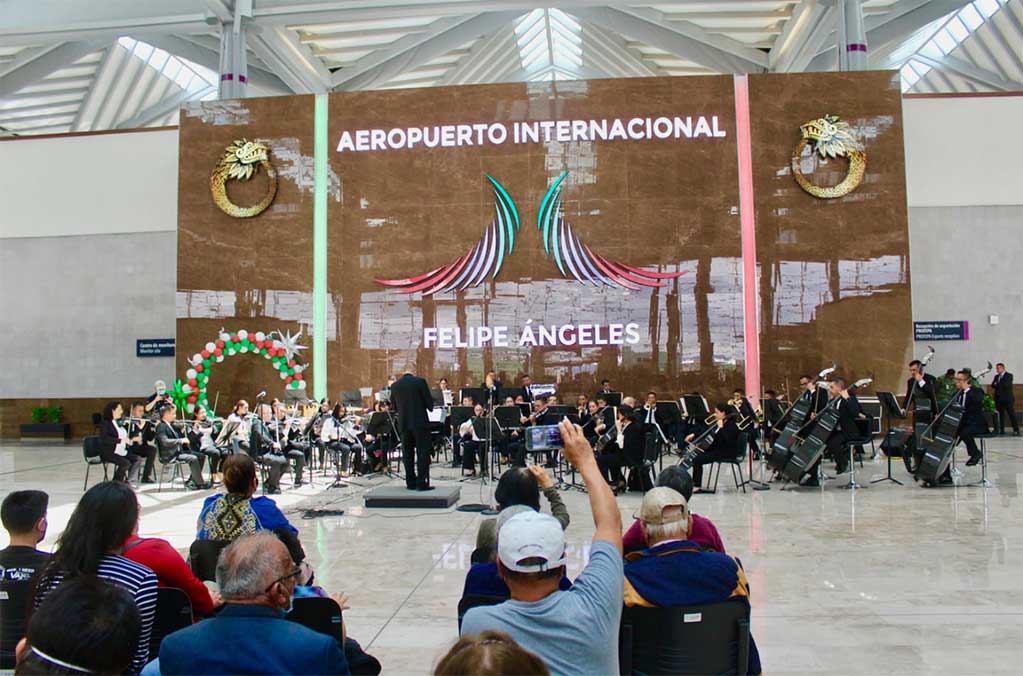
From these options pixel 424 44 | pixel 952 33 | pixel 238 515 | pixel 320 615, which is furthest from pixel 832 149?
pixel 320 615

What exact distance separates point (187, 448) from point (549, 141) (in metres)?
9.47

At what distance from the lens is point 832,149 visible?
1639 cm

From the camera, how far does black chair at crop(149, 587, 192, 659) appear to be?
2.82 metres

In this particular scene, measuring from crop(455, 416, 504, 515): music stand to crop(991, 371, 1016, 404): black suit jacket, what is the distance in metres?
11.1

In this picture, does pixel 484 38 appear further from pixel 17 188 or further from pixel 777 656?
pixel 777 656

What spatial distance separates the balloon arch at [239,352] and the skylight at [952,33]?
1782 centimetres

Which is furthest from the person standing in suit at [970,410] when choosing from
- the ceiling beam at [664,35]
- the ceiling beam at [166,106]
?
the ceiling beam at [166,106]

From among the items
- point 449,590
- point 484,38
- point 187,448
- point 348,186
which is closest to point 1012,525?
point 449,590

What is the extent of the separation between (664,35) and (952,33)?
8921 millimetres

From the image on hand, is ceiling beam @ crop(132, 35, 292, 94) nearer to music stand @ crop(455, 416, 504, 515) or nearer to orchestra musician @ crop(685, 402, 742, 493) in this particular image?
music stand @ crop(455, 416, 504, 515)

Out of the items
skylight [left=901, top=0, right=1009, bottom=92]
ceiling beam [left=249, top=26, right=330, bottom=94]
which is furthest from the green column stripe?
skylight [left=901, top=0, right=1009, bottom=92]

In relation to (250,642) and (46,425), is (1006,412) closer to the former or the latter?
(250,642)

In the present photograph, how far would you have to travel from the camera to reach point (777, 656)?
408 cm

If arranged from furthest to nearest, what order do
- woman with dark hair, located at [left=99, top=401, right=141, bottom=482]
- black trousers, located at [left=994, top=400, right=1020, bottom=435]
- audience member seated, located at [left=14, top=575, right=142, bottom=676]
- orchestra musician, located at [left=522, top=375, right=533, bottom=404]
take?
black trousers, located at [left=994, top=400, right=1020, bottom=435]
orchestra musician, located at [left=522, top=375, right=533, bottom=404]
woman with dark hair, located at [left=99, top=401, right=141, bottom=482]
audience member seated, located at [left=14, top=575, right=142, bottom=676]
